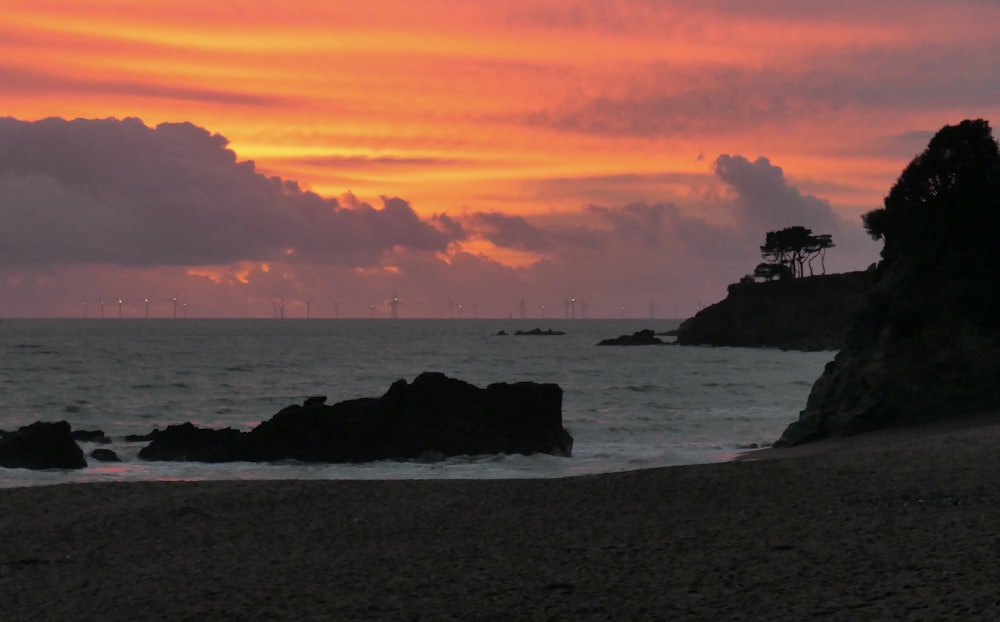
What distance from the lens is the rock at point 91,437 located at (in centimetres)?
→ 4262

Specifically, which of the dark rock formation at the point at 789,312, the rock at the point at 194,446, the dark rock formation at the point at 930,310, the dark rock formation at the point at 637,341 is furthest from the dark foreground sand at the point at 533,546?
the dark rock formation at the point at 637,341

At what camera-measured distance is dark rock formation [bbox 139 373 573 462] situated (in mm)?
35812

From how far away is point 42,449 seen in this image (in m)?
33.3

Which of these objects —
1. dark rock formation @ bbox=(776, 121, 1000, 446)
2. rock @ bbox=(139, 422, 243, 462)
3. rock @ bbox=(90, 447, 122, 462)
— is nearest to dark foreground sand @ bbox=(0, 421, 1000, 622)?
dark rock formation @ bbox=(776, 121, 1000, 446)

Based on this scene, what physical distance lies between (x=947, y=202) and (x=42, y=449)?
29804 mm

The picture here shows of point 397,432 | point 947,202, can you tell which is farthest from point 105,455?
point 947,202

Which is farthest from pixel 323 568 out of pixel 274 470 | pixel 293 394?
pixel 293 394

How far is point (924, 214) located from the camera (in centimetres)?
3484

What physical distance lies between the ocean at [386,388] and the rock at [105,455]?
37cm

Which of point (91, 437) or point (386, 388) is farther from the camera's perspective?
point (386, 388)

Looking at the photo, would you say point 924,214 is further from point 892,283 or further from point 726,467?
point 726,467

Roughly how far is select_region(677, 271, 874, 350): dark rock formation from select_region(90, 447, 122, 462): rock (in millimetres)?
112921

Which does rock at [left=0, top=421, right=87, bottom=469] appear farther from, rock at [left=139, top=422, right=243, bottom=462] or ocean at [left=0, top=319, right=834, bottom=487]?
rock at [left=139, top=422, right=243, bottom=462]

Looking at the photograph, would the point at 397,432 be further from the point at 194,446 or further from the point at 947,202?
the point at 947,202
